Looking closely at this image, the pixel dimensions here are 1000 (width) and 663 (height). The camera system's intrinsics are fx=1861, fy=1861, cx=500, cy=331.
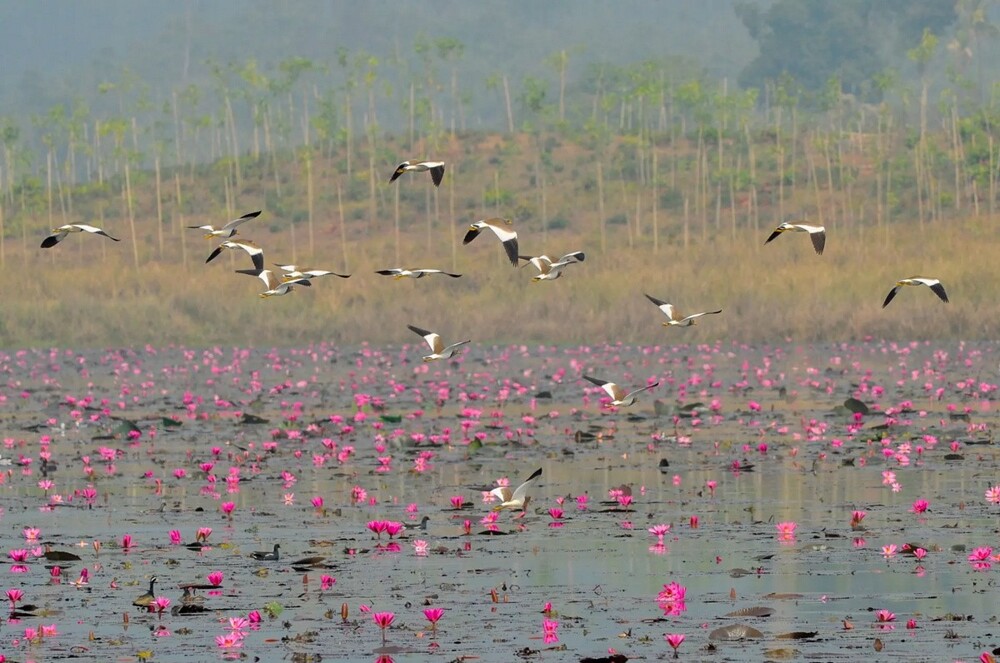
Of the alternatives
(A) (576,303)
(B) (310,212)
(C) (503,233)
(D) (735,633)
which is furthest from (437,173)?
(B) (310,212)

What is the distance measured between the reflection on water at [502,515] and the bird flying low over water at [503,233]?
81.3 inches

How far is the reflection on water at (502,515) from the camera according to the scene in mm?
9742

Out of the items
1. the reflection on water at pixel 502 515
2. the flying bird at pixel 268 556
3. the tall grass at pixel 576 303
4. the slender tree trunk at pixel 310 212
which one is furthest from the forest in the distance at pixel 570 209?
the flying bird at pixel 268 556

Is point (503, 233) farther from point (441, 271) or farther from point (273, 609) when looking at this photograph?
point (273, 609)

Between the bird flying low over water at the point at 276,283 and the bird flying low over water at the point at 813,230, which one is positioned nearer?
the bird flying low over water at the point at 813,230

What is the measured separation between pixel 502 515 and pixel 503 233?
8.21ft

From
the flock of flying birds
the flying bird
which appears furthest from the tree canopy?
the flying bird

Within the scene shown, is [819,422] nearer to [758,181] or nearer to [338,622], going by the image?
[338,622]

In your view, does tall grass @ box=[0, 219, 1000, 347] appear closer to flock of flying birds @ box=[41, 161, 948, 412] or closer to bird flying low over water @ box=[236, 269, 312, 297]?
flock of flying birds @ box=[41, 161, 948, 412]

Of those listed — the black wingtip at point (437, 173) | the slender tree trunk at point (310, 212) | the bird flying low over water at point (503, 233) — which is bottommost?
the slender tree trunk at point (310, 212)

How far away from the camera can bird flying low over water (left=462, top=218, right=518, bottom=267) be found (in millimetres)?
14859

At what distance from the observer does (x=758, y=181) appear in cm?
8219

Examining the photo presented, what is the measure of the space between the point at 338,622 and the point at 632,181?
2924 inches

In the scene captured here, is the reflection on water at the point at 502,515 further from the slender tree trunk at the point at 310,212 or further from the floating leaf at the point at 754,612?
the slender tree trunk at the point at 310,212
